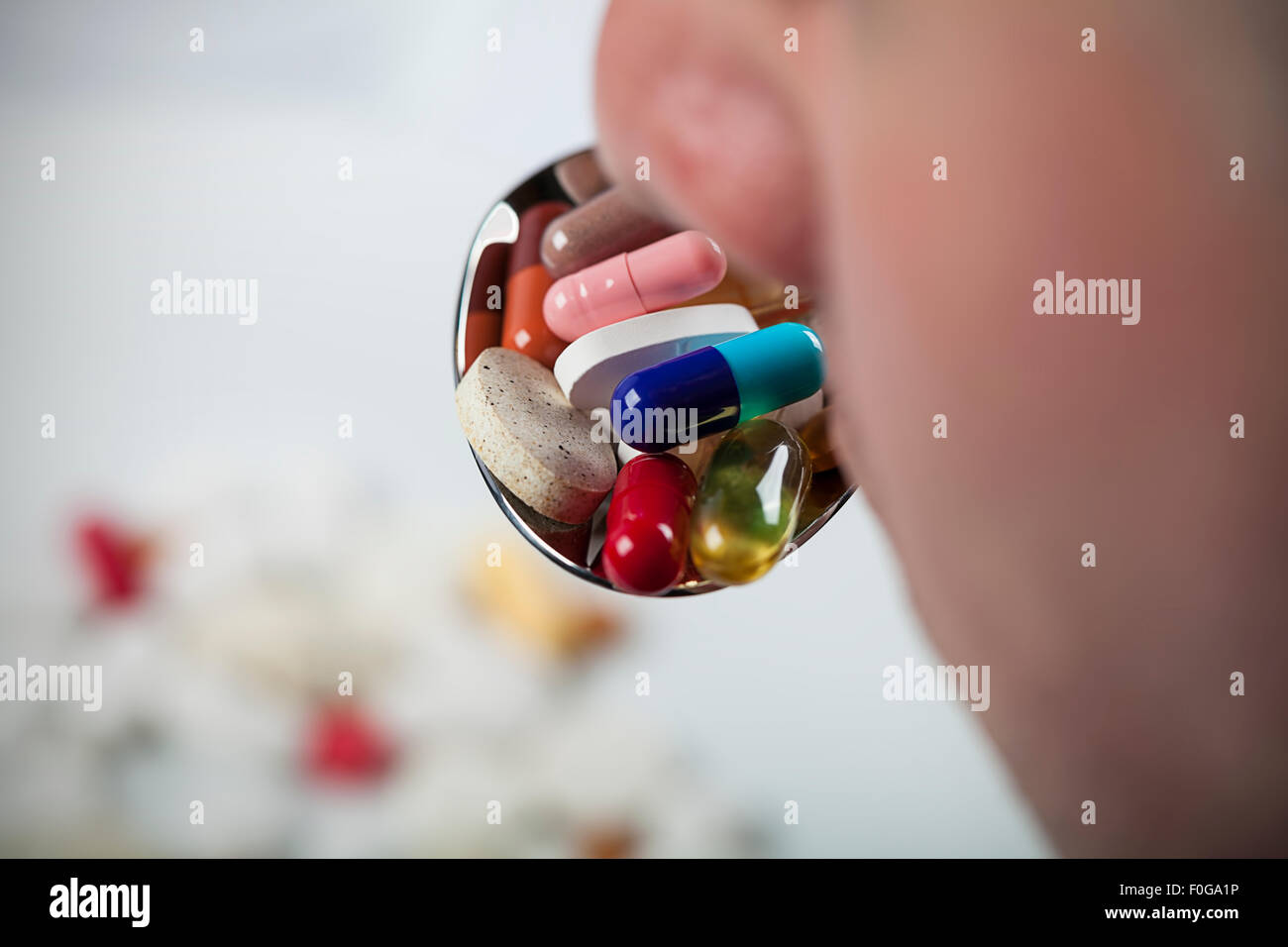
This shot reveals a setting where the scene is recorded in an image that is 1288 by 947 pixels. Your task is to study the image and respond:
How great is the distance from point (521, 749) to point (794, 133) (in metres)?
0.58

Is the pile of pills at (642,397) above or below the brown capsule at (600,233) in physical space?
below

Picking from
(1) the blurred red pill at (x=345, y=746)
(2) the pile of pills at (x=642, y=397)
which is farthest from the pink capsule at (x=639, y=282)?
(1) the blurred red pill at (x=345, y=746)

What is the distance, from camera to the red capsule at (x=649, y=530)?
481 millimetres

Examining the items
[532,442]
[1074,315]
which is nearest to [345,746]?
[532,442]

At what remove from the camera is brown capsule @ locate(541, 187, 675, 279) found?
588mm

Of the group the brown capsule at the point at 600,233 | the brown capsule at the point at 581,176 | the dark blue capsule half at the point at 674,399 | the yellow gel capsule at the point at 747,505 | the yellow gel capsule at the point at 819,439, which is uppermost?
the brown capsule at the point at 581,176

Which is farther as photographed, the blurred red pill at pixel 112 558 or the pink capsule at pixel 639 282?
the blurred red pill at pixel 112 558

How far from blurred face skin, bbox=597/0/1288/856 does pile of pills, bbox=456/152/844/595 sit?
0.10 m

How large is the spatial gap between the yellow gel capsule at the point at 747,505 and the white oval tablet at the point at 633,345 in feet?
0.23

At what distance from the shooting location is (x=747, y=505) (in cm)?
49

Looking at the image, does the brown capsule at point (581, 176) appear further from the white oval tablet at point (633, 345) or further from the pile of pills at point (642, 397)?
the white oval tablet at point (633, 345)

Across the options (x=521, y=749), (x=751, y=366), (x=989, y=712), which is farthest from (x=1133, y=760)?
(x=521, y=749)

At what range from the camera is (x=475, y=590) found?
823 mm
